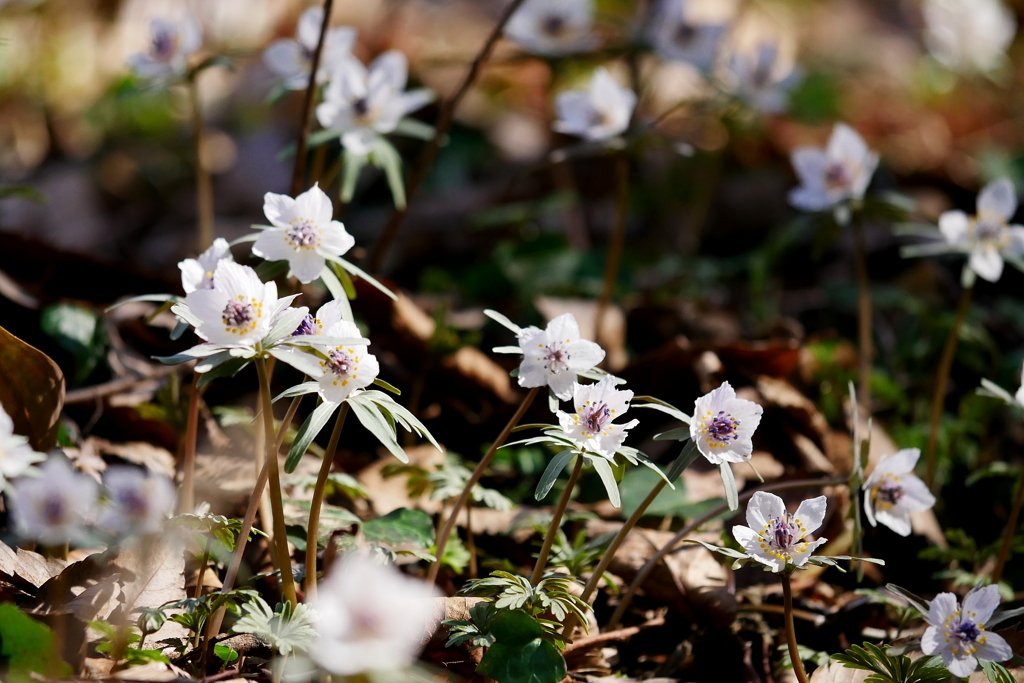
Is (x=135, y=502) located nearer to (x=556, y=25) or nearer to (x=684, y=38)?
(x=556, y=25)

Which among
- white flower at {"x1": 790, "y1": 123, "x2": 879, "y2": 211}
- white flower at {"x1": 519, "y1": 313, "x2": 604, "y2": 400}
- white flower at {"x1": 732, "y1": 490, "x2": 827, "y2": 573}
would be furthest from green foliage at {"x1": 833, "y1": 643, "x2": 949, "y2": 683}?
Answer: white flower at {"x1": 790, "y1": 123, "x2": 879, "y2": 211}

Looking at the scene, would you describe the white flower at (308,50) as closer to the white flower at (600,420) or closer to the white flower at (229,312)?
the white flower at (229,312)

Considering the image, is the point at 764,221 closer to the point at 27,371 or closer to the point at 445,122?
the point at 445,122

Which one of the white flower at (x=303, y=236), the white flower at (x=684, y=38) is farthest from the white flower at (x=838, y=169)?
the white flower at (x=303, y=236)

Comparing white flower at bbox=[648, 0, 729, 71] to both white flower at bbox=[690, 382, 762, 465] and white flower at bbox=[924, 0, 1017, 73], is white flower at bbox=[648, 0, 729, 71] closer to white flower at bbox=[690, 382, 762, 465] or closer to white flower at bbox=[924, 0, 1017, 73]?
white flower at bbox=[690, 382, 762, 465]

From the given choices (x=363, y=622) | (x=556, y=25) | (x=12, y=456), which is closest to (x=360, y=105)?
(x=12, y=456)

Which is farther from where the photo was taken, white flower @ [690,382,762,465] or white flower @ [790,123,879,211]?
white flower @ [790,123,879,211]
